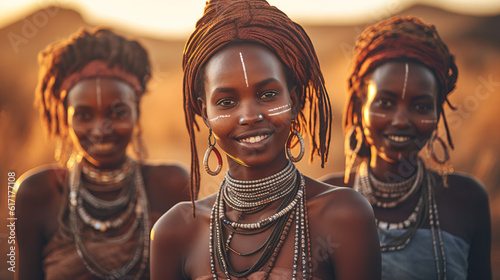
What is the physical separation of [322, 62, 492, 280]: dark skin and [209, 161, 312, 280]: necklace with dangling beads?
1261mm

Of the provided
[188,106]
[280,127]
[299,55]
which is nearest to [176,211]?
[188,106]

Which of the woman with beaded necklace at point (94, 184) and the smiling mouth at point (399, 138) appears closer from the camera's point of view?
the smiling mouth at point (399, 138)

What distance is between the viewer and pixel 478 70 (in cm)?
1814

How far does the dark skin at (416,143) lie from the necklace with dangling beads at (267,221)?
4.14ft

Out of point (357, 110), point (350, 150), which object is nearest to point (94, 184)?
point (350, 150)

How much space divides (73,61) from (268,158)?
270cm

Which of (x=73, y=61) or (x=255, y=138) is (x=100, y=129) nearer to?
(x=73, y=61)

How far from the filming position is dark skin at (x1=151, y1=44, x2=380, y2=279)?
8.91ft

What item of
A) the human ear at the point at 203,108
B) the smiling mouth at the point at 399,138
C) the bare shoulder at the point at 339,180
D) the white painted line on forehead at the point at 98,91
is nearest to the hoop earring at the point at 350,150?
the bare shoulder at the point at 339,180

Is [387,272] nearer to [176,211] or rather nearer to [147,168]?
[176,211]


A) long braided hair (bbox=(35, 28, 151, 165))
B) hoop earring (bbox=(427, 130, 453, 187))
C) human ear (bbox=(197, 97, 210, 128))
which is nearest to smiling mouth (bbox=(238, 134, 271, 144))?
human ear (bbox=(197, 97, 210, 128))

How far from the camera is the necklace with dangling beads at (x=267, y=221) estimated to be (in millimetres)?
2795

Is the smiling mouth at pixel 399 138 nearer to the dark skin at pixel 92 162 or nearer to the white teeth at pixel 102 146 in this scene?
the dark skin at pixel 92 162

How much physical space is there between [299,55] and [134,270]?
2.39 metres
